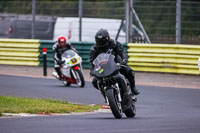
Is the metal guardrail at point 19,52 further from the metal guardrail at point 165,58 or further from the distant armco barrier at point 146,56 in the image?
the metal guardrail at point 165,58

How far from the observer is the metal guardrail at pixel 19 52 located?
77.2 feet

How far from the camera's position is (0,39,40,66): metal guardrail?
926 inches

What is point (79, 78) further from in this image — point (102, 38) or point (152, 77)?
point (102, 38)

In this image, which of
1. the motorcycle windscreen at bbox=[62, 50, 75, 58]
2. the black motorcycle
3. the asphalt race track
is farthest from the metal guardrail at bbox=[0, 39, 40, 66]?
the black motorcycle

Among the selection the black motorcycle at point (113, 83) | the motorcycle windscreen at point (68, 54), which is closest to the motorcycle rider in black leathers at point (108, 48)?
the black motorcycle at point (113, 83)

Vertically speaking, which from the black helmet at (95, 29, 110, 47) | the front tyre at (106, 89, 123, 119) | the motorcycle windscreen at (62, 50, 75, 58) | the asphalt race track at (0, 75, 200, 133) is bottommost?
the asphalt race track at (0, 75, 200, 133)

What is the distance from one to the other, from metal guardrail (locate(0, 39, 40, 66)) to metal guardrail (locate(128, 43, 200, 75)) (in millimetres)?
4239

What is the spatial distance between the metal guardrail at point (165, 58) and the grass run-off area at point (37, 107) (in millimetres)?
7601

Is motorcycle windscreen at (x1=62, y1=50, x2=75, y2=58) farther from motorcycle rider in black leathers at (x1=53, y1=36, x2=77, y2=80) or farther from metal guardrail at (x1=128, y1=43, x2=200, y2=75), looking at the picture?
metal guardrail at (x1=128, y1=43, x2=200, y2=75)

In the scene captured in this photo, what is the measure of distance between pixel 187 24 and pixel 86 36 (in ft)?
15.3

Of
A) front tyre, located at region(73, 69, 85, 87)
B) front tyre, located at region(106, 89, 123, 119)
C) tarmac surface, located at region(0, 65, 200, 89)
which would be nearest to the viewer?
front tyre, located at region(106, 89, 123, 119)

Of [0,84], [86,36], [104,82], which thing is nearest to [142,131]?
[104,82]

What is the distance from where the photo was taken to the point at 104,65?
1012 cm

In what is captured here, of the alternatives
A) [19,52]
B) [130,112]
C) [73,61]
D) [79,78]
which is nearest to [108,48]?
[130,112]
